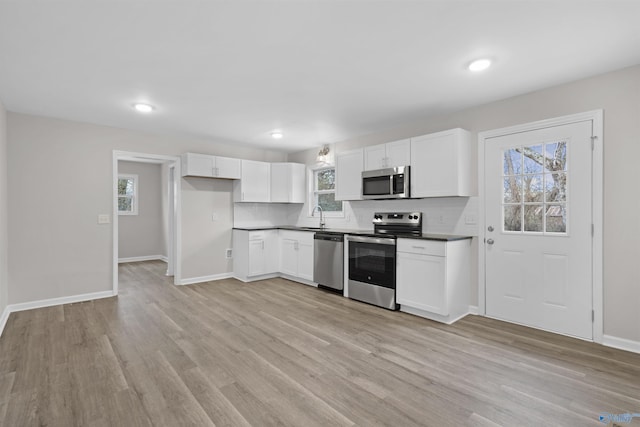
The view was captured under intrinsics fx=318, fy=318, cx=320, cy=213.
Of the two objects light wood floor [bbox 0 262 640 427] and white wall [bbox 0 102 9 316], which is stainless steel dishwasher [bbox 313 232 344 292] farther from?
white wall [bbox 0 102 9 316]

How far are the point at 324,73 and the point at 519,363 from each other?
9.47 feet

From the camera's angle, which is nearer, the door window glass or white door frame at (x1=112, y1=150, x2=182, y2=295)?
the door window glass

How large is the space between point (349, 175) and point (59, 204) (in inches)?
154

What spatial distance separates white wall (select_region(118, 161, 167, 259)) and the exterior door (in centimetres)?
708

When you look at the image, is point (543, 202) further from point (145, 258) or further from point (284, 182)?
point (145, 258)

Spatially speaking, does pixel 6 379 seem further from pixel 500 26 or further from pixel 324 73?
pixel 500 26

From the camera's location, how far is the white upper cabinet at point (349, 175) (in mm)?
4641

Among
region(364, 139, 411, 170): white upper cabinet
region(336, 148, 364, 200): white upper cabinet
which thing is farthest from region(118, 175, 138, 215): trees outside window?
region(364, 139, 411, 170): white upper cabinet

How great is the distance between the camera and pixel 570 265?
301 cm

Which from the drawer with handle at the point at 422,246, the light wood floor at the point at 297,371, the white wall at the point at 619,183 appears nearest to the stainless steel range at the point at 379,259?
the drawer with handle at the point at 422,246

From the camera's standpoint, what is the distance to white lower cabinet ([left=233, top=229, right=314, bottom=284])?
5.11 metres

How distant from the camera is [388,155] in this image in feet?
13.9

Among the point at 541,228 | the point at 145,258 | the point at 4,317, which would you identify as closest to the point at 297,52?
the point at 541,228

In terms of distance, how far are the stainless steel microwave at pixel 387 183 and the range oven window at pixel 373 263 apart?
2.24 ft
